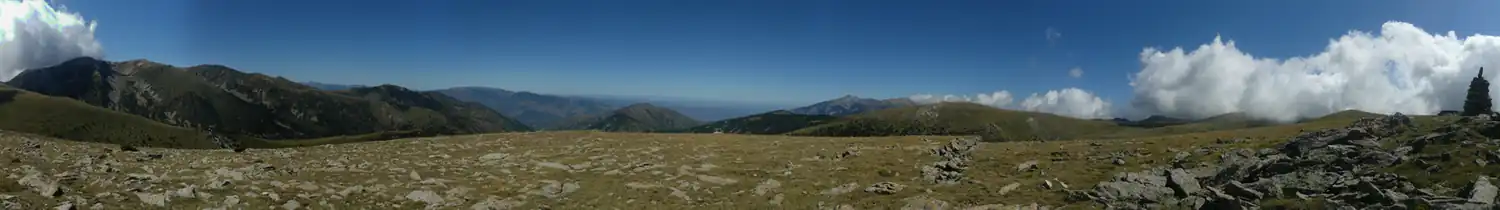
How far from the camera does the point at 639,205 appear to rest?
21.2 metres

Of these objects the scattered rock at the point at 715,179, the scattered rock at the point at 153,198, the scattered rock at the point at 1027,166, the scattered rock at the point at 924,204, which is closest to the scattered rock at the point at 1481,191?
the scattered rock at the point at 924,204

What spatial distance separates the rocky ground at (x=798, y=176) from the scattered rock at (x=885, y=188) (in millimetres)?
75

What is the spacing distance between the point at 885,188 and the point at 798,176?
446 centimetres

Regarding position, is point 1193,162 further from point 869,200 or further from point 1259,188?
point 869,200

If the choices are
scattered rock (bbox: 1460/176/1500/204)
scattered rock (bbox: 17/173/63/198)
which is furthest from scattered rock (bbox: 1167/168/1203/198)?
scattered rock (bbox: 17/173/63/198)

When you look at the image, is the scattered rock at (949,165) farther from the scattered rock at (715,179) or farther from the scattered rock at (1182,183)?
the scattered rock at (715,179)

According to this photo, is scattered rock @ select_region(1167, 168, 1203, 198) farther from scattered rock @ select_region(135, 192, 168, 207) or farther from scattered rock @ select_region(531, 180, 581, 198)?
scattered rock @ select_region(135, 192, 168, 207)

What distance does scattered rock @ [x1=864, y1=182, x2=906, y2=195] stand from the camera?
22642 mm

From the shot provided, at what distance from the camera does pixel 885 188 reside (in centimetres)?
2297

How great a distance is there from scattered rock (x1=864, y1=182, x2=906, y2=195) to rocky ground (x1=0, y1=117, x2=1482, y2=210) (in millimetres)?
75

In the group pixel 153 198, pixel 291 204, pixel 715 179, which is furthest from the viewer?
pixel 715 179

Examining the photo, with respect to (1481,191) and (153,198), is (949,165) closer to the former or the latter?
(1481,191)

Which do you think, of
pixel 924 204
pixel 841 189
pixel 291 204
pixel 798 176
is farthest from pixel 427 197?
pixel 924 204

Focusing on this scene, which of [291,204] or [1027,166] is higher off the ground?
[1027,166]
